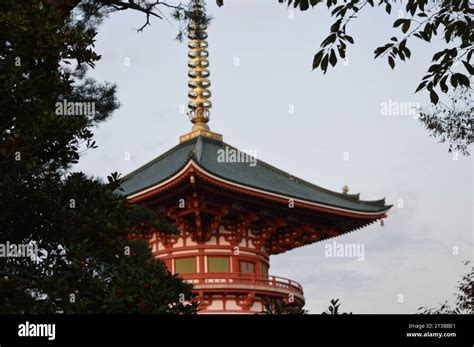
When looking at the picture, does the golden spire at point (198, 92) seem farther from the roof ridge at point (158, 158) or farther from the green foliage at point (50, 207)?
the green foliage at point (50, 207)

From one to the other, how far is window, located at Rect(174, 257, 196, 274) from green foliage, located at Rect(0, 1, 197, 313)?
17.1 metres

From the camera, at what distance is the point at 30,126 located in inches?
218

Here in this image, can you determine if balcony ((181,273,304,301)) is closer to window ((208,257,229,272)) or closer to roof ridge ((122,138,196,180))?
window ((208,257,229,272))

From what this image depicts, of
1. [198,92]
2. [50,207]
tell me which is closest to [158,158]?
[198,92]

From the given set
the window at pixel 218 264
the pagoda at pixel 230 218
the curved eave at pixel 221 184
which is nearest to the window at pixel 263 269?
the pagoda at pixel 230 218

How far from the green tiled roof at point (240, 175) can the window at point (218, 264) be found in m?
2.95

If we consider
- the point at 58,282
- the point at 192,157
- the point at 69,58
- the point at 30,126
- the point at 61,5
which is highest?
the point at 192,157

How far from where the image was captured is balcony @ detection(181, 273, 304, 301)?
878 inches

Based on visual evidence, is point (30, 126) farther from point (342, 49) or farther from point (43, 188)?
point (342, 49)

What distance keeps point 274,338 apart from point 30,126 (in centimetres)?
248

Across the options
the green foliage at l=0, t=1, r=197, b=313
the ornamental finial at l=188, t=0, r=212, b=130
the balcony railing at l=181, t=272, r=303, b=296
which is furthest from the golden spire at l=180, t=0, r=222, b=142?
the green foliage at l=0, t=1, r=197, b=313

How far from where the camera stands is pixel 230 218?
23.3 m

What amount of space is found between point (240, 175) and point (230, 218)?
2.20 metres

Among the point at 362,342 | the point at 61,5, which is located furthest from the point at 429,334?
the point at 61,5
